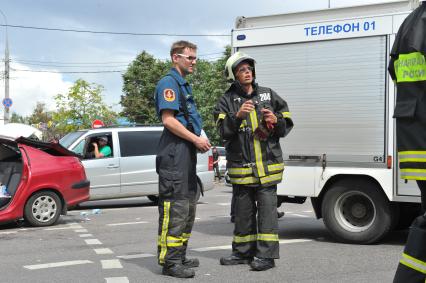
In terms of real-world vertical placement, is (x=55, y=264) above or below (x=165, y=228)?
below

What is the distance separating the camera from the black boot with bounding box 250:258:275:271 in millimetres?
5367

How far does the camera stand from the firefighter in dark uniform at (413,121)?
2.85 metres

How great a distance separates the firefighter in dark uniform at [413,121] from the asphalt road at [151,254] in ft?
7.33

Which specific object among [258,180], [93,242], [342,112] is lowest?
[93,242]

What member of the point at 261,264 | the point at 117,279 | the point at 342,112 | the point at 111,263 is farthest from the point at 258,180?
the point at 342,112

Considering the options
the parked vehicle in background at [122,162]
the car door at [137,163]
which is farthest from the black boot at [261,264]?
the car door at [137,163]

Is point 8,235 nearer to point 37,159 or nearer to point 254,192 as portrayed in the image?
point 37,159

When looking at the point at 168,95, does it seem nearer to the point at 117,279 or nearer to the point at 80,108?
the point at 117,279

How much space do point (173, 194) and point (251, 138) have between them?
102 centimetres

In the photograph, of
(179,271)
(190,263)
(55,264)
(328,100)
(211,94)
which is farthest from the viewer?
(211,94)

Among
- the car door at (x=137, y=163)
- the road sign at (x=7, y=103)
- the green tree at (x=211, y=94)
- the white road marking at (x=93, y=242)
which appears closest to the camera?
the white road marking at (x=93, y=242)

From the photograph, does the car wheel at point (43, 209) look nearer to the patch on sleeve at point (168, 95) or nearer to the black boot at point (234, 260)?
the black boot at point (234, 260)

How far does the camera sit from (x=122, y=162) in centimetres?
1245

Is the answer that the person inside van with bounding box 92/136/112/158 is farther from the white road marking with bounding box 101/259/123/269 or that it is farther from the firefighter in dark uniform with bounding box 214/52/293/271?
the firefighter in dark uniform with bounding box 214/52/293/271
